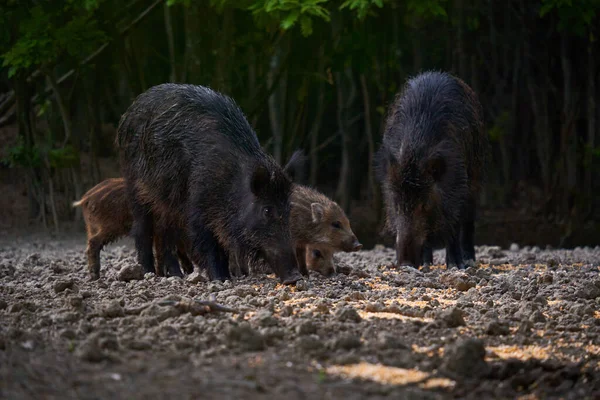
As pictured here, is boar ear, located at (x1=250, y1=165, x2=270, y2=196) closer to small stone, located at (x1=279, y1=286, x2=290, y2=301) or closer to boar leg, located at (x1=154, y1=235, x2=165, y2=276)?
small stone, located at (x1=279, y1=286, x2=290, y2=301)

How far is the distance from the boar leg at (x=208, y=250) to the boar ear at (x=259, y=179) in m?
0.56

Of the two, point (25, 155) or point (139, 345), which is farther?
point (25, 155)

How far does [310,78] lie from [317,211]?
5749mm

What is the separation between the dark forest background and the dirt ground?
151 inches

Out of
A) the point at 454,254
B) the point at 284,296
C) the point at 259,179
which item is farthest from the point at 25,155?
the point at 284,296

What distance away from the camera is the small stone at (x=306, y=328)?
441 centimetres

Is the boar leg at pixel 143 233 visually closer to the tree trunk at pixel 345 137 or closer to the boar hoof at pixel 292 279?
the boar hoof at pixel 292 279

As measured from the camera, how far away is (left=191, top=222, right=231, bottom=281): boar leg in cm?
711

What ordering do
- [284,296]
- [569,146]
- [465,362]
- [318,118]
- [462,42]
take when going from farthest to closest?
[318,118] < [569,146] < [462,42] < [284,296] < [465,362]

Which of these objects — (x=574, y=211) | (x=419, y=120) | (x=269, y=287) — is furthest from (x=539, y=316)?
(x=574, y=211)

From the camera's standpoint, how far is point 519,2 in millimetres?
16406

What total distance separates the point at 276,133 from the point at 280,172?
5.28 metres

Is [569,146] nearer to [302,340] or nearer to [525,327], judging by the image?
[525,327]

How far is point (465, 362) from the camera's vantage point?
3.90 meters
